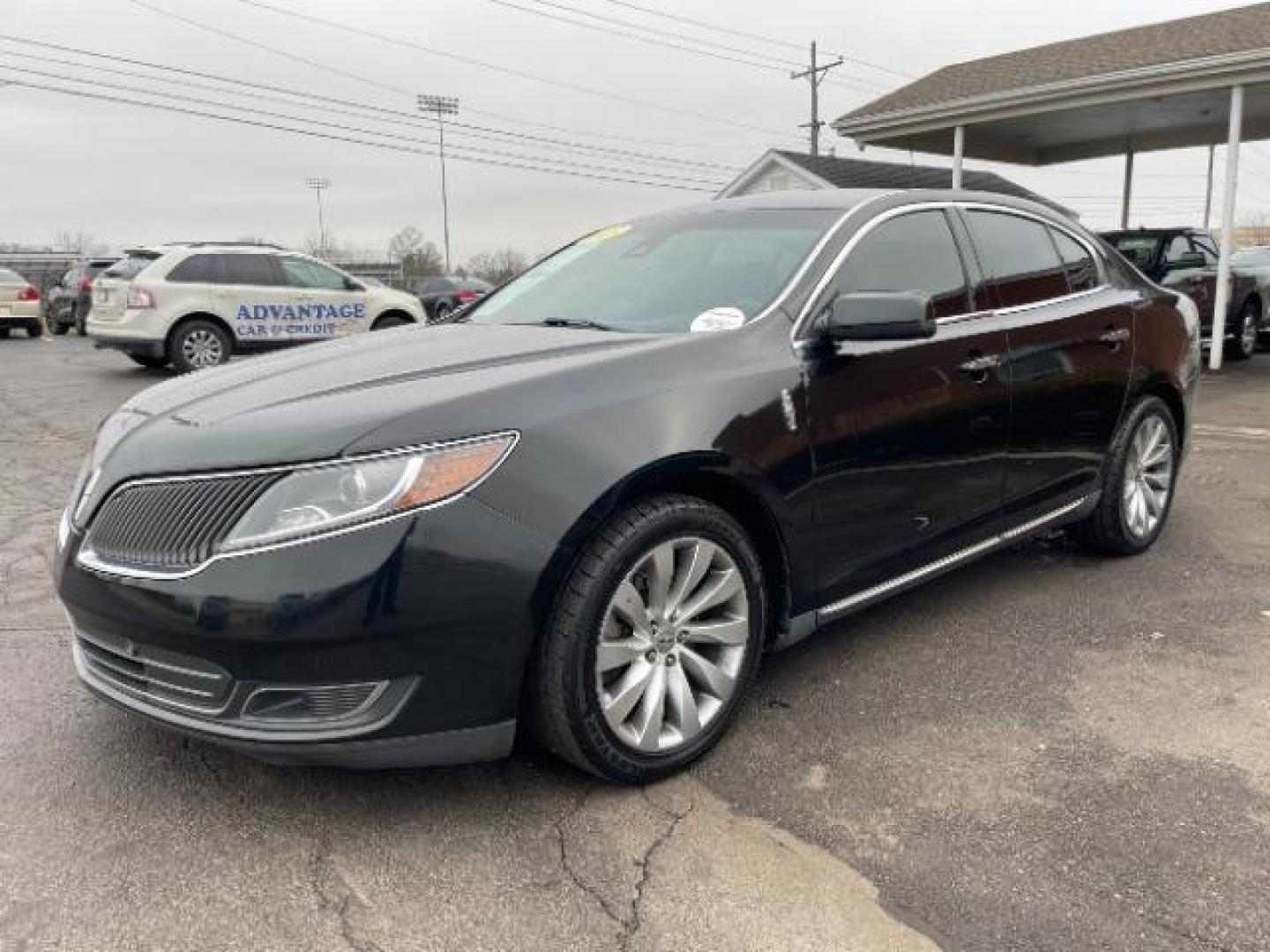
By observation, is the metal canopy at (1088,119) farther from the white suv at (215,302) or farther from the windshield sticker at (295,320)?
the white suv at (215,302)

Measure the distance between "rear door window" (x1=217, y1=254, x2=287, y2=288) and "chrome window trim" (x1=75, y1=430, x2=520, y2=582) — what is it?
11.5 metres

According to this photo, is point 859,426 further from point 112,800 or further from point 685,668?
point 112,800

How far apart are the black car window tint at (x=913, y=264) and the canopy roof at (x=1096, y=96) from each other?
968cm

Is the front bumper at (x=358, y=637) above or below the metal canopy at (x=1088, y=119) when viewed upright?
below

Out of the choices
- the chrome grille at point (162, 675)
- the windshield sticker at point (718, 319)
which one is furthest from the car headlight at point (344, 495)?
the windshield sticker at point (718, 319)

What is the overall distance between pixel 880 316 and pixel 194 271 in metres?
11.7

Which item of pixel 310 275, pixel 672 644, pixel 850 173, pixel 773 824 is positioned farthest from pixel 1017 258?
→ pixel 850 173

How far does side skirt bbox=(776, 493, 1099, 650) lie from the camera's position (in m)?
3.26

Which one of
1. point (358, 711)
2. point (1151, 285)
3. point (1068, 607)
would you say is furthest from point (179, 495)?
point (1151, 285)

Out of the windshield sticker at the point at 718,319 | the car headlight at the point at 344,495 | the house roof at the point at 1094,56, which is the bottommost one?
the car headlight at the point at 344,495

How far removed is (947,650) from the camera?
12.4ft

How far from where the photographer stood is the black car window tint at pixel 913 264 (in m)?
3.52

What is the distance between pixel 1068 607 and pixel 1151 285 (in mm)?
1757

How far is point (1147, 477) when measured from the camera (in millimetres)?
4918
